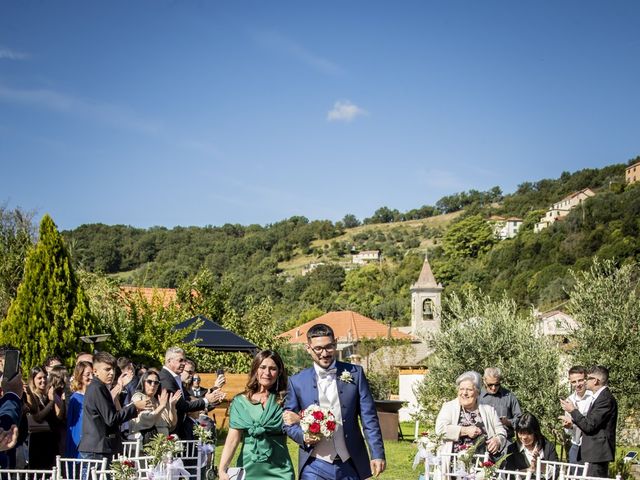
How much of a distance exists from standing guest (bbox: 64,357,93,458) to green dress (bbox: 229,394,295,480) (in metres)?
2.09

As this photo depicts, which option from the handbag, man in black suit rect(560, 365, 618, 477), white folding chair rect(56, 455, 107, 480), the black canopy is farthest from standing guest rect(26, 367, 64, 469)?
the black canopy

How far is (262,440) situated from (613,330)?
1018cm

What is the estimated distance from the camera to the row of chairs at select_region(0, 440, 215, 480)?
541 cm

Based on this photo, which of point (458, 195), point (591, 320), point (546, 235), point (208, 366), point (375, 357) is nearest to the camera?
point (591, 320)

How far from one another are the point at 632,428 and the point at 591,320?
2.85 meters

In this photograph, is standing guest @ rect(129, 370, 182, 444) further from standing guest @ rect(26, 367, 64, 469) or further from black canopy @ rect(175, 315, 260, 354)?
black canopy @ rect(175, 315, 260, 354)

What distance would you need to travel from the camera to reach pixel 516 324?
1720cm

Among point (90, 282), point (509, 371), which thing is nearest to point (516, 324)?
point (509, 371)

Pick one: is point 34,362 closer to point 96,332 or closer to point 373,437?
point 96,332

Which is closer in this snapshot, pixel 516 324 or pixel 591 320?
pixel 591 320

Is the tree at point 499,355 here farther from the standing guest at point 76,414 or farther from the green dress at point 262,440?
the green dress at point 262,440

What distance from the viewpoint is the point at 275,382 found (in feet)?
18.8

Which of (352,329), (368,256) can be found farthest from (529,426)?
(368,256)

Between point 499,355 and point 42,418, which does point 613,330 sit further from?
point 42,418
